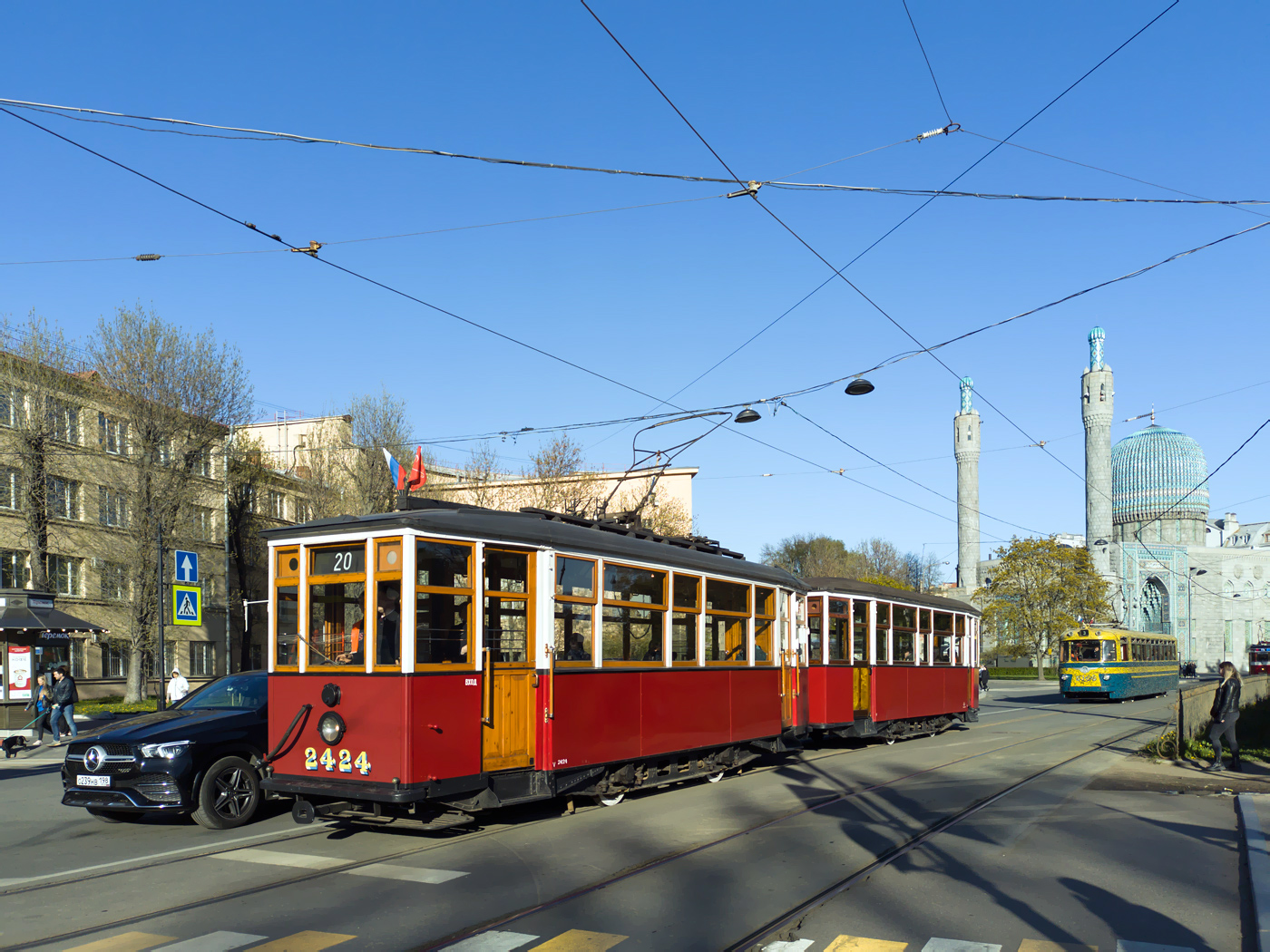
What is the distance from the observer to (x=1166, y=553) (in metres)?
103

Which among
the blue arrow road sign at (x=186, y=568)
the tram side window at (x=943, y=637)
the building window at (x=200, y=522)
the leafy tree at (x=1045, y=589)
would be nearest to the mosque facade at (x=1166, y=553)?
the leafy tree at (x=1045, y=589)

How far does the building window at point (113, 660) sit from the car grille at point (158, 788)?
3052 centimetres

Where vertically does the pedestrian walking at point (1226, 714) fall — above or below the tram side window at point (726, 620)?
below

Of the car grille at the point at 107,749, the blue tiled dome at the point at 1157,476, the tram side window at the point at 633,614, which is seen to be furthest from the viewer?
the blue tiled dome at the point at 1157,476

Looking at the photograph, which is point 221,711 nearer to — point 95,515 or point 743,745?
point 743,745

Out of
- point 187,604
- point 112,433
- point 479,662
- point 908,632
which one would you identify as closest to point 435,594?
point 479,662

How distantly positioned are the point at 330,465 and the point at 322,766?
34.1 metres

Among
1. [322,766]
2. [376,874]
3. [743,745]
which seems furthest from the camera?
[743,745]

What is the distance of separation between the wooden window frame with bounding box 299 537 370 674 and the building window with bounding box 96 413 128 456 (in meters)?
29.3

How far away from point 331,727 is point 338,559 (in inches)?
58.2

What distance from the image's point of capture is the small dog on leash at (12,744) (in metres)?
19.4

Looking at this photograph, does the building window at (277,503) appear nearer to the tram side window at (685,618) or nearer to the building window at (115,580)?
the building window at (115,580)

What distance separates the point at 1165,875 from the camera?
325 inches

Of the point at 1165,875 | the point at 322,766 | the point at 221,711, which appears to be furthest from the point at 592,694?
the point at 1165,875
